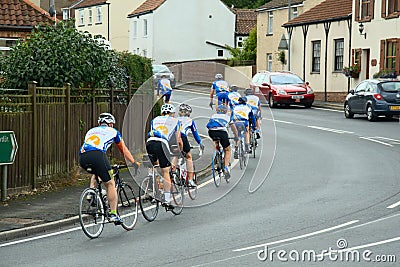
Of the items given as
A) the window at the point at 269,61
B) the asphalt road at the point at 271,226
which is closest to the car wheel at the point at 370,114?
the asphalt road at the point at 271,226

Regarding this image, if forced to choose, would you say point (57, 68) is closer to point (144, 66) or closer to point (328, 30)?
point (144, 66)

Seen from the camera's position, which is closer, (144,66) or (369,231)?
(369,231)

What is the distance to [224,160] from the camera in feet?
54.0

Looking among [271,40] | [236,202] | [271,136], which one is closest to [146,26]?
[271,40]

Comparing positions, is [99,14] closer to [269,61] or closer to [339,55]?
[269,61]

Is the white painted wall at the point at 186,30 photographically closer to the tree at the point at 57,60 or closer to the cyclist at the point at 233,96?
the cyclist at the point at 233,96

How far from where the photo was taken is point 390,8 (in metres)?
38.0

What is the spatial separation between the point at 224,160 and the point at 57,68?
13.2 ft

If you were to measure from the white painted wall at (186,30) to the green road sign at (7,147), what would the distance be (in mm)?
53534

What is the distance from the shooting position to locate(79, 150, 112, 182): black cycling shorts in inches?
452

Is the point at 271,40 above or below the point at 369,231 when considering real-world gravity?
above

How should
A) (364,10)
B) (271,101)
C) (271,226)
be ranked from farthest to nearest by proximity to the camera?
(364,10) → (271,101) → (271,226)

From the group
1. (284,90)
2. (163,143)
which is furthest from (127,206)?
(284,90)

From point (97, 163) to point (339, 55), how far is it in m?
33.8
